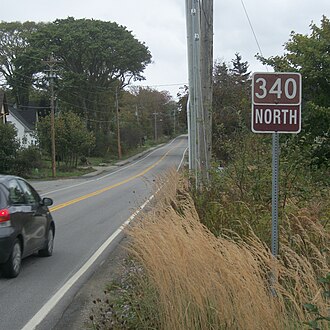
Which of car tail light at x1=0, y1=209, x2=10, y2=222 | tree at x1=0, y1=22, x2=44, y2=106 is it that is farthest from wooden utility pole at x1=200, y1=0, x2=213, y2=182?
tree at x1=0, y1=22, x2=44, y2=106

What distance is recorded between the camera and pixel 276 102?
17.5ft

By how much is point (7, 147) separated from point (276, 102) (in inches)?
1739

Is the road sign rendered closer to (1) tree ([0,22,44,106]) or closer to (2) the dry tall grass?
(2) the dry tall grass

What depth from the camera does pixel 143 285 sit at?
5953 millimetres

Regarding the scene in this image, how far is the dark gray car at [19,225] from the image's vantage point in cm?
878

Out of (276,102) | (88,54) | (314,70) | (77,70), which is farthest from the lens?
(77,70)

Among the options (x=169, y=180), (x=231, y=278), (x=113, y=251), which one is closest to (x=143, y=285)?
(x=231, y=278)

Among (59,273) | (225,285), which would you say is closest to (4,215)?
(59,273)

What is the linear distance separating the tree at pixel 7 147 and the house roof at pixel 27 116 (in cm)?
3457

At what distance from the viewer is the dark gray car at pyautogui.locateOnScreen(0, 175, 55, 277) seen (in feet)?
28.8

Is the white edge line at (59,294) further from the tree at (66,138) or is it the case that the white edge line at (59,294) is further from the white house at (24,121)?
the white house at (24,121)

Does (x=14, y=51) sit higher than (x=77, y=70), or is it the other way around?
(x=14, y=51)

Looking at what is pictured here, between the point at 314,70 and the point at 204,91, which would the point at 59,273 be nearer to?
the point at 204,91

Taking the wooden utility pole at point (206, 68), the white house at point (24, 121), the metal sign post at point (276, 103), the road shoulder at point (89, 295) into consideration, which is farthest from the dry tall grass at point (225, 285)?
the white house at point (24, 121)
